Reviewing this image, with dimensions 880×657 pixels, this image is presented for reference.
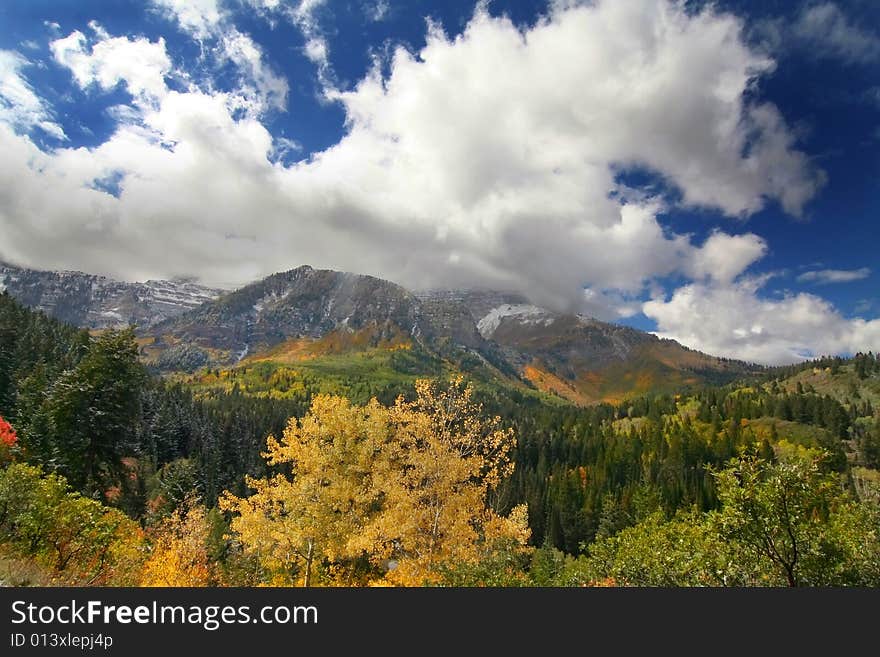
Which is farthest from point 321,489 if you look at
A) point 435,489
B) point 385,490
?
point 435,489

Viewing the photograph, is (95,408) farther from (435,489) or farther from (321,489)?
(435,489)

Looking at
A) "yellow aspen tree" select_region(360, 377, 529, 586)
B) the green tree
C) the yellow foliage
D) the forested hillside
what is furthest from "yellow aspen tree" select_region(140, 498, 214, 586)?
"yellow aspen tree" select_region(360, 377, 529, 586)

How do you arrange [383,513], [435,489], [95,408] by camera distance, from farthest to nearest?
[95,408] → [435,489] → [383,513]

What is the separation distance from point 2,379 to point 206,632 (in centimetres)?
10033

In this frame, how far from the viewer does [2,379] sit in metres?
81.8

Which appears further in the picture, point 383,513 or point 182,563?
point 182,563

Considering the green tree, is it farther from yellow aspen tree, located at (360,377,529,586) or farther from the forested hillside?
yellow aspen tree, located at (360,377,529,586)

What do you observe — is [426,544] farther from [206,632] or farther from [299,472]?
[206,632]

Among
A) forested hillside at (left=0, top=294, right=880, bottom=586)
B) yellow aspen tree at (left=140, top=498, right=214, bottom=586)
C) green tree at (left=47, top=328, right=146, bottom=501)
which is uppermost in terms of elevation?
green tree at (left=47, top=328, right=146, bottom=501)

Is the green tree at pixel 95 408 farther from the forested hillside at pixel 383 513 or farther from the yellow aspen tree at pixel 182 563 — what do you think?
the yellow aspen tree at pixel 182 563

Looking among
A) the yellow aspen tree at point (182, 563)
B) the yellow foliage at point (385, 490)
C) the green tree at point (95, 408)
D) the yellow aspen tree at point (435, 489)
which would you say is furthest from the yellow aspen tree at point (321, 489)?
the green tree at point (95, 408)

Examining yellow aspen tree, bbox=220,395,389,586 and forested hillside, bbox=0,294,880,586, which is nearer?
forested hillside, bbox=0,294,880,586

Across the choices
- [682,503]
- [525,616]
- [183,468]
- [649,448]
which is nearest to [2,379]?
[183,468]

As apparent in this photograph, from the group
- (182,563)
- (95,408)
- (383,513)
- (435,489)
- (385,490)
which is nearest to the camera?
(383,513)
